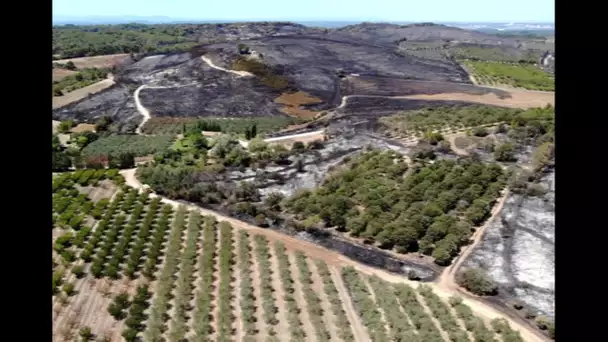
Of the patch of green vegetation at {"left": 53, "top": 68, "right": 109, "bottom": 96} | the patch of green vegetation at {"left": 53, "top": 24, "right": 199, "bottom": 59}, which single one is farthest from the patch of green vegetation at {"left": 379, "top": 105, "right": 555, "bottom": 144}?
the patch of green vegetation at {"left": 53, "top": 24, "right": 199, "bottom": 59}

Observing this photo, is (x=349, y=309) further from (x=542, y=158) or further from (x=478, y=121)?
(x=478, y=121)

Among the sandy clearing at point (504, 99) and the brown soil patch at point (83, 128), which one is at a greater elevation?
the sandy clearing at point (504, 99)

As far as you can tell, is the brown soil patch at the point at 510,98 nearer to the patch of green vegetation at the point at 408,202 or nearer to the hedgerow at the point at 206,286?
the patch of green vegetation at the point at 408,202

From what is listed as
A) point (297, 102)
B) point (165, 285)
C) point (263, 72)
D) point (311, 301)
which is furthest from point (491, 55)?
point (165, 285)

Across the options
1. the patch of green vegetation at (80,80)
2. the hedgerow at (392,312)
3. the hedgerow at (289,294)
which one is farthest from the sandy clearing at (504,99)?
the hedgerow at (392,312)

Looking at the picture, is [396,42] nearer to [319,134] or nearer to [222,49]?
[222,49]

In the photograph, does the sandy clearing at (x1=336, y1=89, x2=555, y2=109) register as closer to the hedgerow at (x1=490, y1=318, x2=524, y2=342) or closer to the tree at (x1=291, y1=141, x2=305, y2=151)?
the tree at (x1=291, y1=141, x2=305, y2=151)
